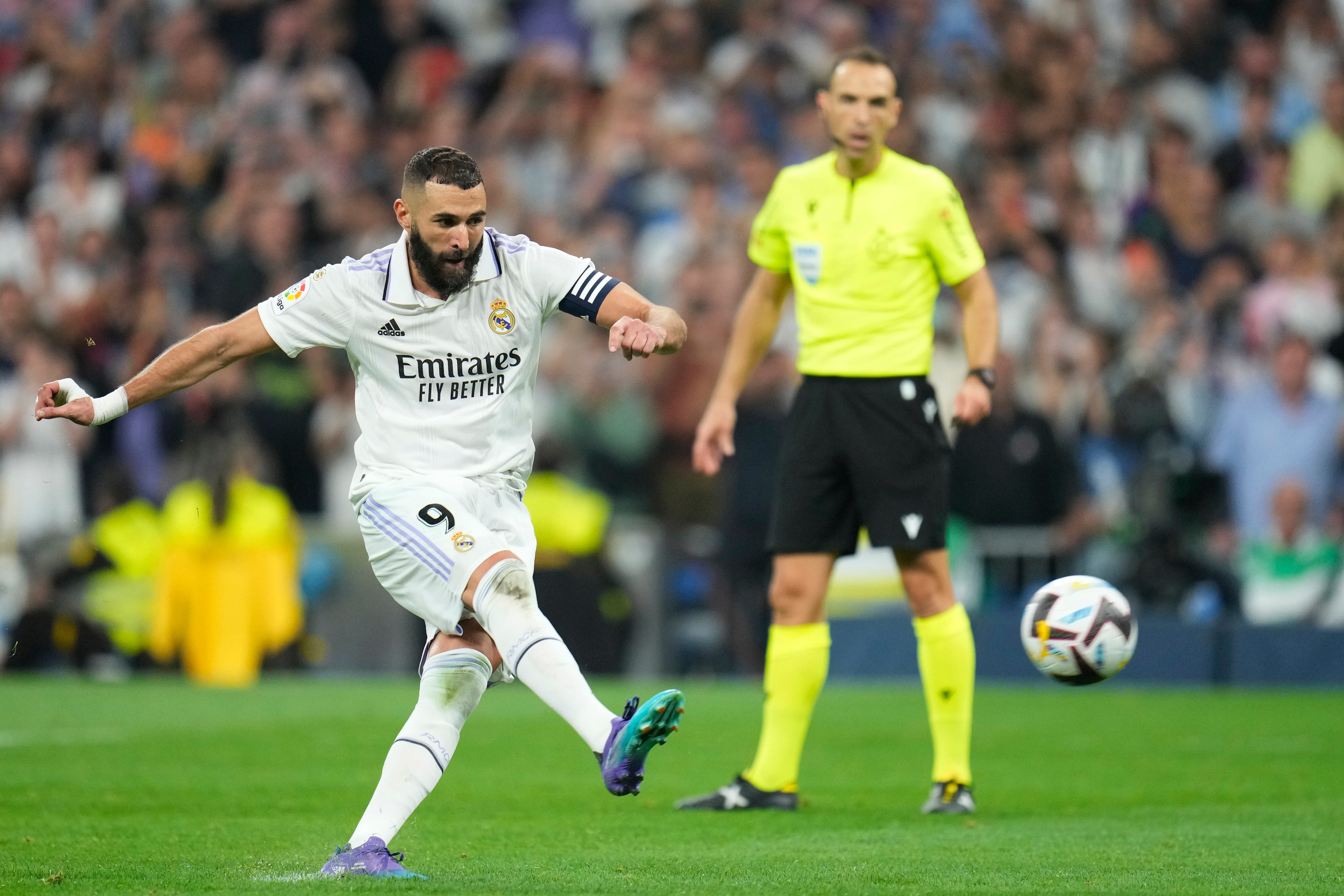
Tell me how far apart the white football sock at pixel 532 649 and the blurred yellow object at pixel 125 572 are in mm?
10414

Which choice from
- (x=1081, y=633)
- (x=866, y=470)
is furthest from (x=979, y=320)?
(x=1081, y=633)

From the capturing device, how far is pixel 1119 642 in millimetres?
6930

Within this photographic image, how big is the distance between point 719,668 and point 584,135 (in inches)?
222

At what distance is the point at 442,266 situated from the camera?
5660 mm

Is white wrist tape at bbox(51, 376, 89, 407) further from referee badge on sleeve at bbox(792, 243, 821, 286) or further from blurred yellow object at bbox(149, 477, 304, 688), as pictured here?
blurred yellow object at bbox(149, 477, 304, 688)

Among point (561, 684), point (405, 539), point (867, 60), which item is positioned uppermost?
point (867, 60)

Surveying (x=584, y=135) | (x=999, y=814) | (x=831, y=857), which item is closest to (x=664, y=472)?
(x=584, y=135)

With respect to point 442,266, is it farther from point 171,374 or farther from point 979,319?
point 979,319

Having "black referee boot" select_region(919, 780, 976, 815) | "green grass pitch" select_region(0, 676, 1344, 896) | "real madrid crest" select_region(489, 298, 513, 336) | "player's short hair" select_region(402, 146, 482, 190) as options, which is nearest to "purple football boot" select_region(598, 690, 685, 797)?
"green grass pitch" select_region(0, 676, 1344, 896)

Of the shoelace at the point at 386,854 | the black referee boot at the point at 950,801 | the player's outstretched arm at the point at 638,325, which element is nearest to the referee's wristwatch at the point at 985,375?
the black referee boot at the point at 950,801

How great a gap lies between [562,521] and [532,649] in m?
9.40

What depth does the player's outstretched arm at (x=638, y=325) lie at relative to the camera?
207 inches

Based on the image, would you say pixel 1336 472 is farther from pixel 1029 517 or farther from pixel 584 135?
pixel 584 135

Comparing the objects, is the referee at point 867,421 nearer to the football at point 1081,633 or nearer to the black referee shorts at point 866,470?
the black referee shorts at point 866,470
